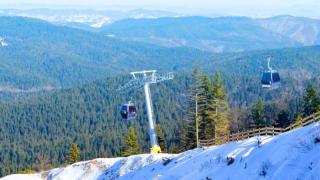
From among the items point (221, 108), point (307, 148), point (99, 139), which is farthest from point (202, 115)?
point (99, 139)

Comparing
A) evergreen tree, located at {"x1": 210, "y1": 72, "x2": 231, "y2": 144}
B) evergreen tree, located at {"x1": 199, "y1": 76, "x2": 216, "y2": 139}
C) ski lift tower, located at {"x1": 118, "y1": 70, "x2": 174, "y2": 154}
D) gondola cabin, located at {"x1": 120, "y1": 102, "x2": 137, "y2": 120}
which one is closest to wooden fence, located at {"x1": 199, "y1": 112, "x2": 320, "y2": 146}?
ski lift tower, located at {"x1": 118, "y1": 70, "x2": 174, "y2": 154}

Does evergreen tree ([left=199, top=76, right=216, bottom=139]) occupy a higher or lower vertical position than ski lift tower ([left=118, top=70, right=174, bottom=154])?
lower

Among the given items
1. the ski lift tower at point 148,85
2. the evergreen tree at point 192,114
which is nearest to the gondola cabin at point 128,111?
the ski lift tower at point 148,85

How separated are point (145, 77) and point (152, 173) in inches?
409

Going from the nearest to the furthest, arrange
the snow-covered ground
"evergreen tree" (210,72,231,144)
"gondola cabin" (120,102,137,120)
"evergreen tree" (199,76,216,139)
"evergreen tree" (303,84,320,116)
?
the snow-covered ground → "gondola cabin" (120,102,137,120) → "evergreen tree" (210,72,231,144) → "evergreen tree" (199,76,216,139) → "evergreen tree" (303,84,320,116)

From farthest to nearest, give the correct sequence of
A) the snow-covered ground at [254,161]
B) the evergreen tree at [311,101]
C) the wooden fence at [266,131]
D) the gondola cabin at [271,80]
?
1. the evergreen tree at [311,101]
2. the gondola cabin at [271,80]
3. the wooden fence at [266,131]
4. the snow-covered ground at [254,161]

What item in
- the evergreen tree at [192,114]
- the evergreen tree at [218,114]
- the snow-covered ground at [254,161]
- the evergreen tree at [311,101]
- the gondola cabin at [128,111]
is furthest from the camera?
the evergreen tree at [311,101]

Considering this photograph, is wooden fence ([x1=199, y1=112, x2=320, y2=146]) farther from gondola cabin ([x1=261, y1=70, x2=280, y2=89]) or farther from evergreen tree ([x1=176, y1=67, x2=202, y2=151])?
evergreen tree ([x1=176, y1=67, x2=202, y2=151])

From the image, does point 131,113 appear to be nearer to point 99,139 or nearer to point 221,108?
point 221,108

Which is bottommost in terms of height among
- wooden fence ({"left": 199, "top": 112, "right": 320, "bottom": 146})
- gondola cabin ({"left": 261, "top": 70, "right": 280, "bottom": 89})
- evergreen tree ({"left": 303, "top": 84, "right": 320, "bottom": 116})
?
evergreen tree ({"left": 303, "top": 84, "right": 320, "bottom": 116})

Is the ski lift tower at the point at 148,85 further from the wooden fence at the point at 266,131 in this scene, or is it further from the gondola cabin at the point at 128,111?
the wooden fence at the point at 266,131

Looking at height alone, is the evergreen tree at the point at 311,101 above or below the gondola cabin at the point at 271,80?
below

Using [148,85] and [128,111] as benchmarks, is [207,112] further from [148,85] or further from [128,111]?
[148,85]

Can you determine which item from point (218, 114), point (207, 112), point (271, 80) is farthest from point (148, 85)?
point (218, 114)
